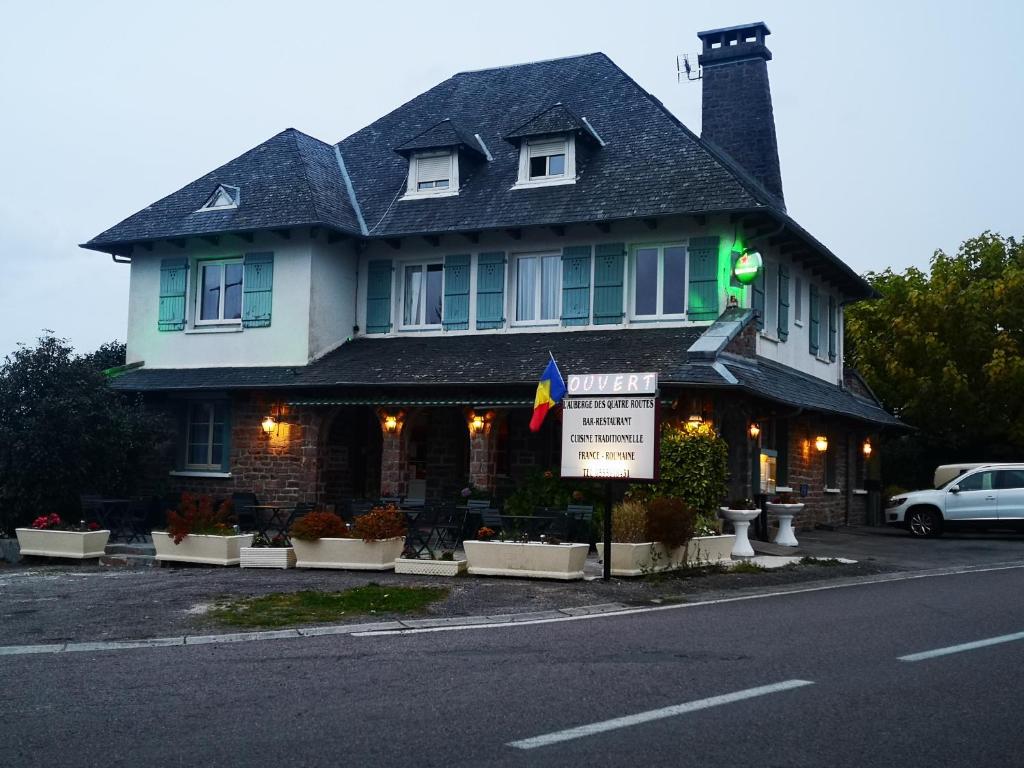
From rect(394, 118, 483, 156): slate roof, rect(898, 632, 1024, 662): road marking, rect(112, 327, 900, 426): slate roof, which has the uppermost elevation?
Result: rect(394, 118, 483, 156): slate roof

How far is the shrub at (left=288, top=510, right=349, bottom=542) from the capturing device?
15.2m

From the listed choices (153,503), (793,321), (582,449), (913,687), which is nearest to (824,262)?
(793,321)

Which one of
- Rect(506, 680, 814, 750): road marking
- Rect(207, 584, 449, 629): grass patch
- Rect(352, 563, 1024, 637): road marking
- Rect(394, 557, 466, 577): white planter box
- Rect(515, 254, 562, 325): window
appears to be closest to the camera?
Rect(506, 680, 814, 750): road marking

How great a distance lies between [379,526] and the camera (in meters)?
15.1

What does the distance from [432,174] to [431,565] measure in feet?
36.7

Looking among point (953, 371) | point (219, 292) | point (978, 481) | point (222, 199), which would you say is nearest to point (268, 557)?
point (219, 292)

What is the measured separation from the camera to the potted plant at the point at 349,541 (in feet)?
49.3

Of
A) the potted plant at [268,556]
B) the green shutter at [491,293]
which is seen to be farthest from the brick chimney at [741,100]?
the potted plant at [268,556]

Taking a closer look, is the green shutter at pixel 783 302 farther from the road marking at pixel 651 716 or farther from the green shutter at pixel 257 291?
the road marking at pixel 651 716

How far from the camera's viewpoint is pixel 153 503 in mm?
21297

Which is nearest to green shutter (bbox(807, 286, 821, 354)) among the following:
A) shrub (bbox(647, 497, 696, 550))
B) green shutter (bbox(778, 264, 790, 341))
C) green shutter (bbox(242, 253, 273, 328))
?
green shutter (bbox(778, 264, 790, 341))

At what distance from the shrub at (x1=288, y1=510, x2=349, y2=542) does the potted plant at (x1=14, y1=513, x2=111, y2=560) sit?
12.2 feet

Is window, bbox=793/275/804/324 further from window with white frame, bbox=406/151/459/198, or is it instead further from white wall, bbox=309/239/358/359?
white wall, bbox=309/239/358/359

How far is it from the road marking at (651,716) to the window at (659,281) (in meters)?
13.9
